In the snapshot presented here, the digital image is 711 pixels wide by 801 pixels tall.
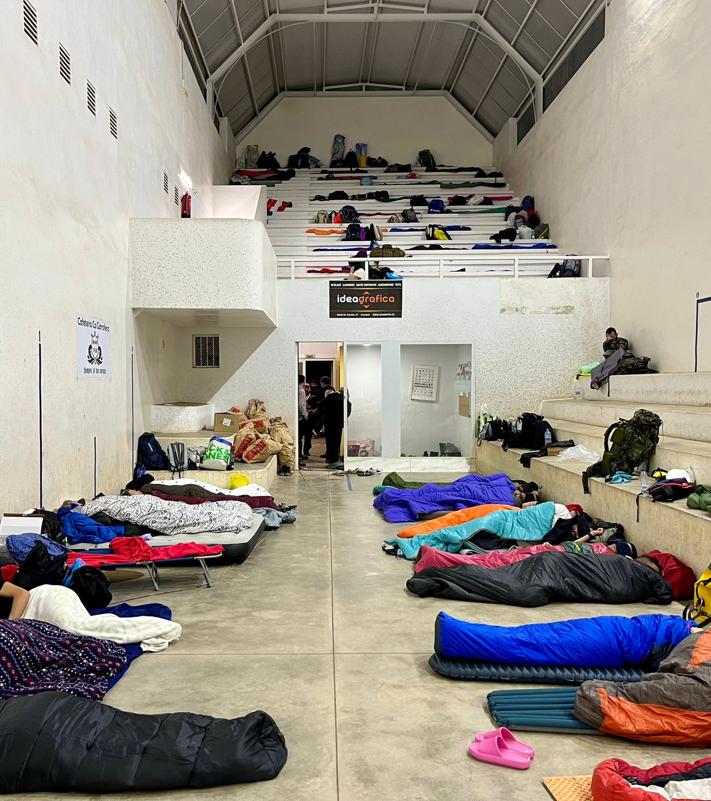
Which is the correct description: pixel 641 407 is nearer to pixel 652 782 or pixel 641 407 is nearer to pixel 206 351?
pixel 206 351

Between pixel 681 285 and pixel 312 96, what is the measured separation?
16814 mm

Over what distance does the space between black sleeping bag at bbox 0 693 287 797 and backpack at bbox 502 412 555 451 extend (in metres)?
8.33

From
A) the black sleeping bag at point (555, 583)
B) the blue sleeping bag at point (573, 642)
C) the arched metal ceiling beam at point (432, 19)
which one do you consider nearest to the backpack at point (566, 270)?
the arched metal ceiling beam at point (432, 19)

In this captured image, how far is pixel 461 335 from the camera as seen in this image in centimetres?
1370

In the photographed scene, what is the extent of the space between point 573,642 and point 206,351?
10.9m

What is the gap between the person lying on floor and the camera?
4.25 m

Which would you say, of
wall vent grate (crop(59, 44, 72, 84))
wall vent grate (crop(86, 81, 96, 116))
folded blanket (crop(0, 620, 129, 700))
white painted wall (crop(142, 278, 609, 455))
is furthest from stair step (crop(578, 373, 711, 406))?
wall vent grate (crop(59, 44, 72, 84))

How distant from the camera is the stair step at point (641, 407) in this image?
7.75 m

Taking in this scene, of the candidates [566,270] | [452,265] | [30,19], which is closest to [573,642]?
[30,19]

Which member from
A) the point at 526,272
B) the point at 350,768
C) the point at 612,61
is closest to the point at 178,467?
the point at 350,768

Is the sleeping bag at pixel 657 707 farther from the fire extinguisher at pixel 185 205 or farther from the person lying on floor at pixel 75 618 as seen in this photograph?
the fire extinguisher at pixel 185 205

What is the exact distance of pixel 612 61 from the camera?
1348cm

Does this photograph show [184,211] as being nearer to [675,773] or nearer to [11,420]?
[11,420]

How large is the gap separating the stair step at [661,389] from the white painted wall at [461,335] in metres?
1.47
